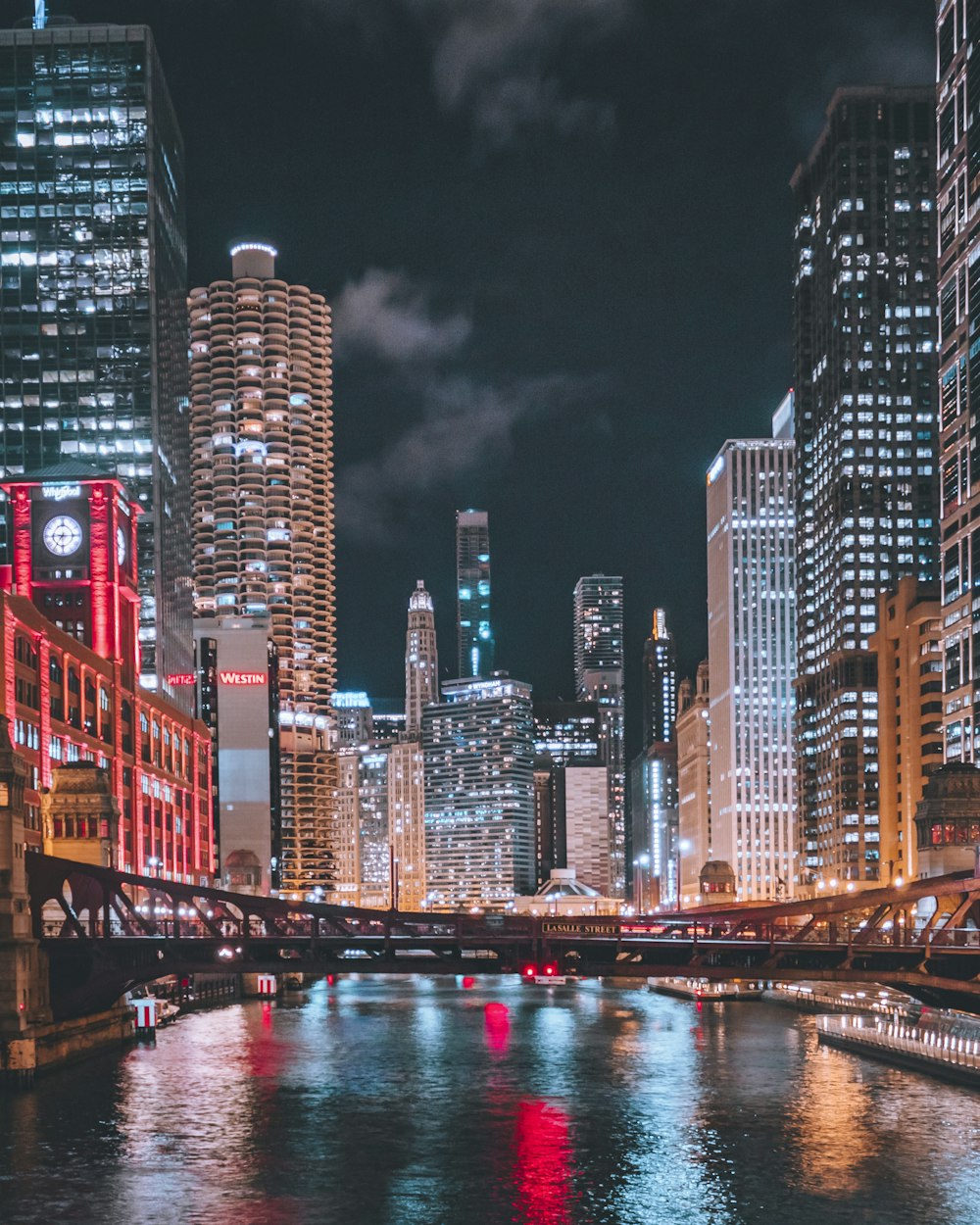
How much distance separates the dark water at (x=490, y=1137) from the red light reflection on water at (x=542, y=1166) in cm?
16

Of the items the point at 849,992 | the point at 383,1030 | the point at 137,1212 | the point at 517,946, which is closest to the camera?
the point at 137,1212

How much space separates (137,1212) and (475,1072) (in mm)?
39943

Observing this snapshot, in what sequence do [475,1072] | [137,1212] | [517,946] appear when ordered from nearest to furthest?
[137,1212] < [475,1072] < [517,946]

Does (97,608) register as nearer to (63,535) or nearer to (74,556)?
(74,556)

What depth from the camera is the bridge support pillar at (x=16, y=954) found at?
89688mm

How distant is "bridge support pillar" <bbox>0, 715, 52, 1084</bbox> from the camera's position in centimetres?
8969

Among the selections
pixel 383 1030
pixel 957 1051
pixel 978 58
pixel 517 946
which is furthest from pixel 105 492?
pixel 957 1051

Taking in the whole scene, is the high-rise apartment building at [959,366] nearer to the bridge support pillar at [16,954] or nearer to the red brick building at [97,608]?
the red brick building at [97,608]

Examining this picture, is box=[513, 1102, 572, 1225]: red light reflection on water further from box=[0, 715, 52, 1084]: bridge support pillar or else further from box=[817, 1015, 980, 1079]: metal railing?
box=[0, 715, 52, 1084]: bridge support pillar

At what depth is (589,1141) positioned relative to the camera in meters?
73.6

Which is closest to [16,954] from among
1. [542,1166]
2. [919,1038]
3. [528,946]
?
[528,946]

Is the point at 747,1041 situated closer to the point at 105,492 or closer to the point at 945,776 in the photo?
the point at 945,776

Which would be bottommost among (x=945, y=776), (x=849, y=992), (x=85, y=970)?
(x=849, y=992)

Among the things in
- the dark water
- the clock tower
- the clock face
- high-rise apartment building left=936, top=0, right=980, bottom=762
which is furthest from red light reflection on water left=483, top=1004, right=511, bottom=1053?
the clock face
